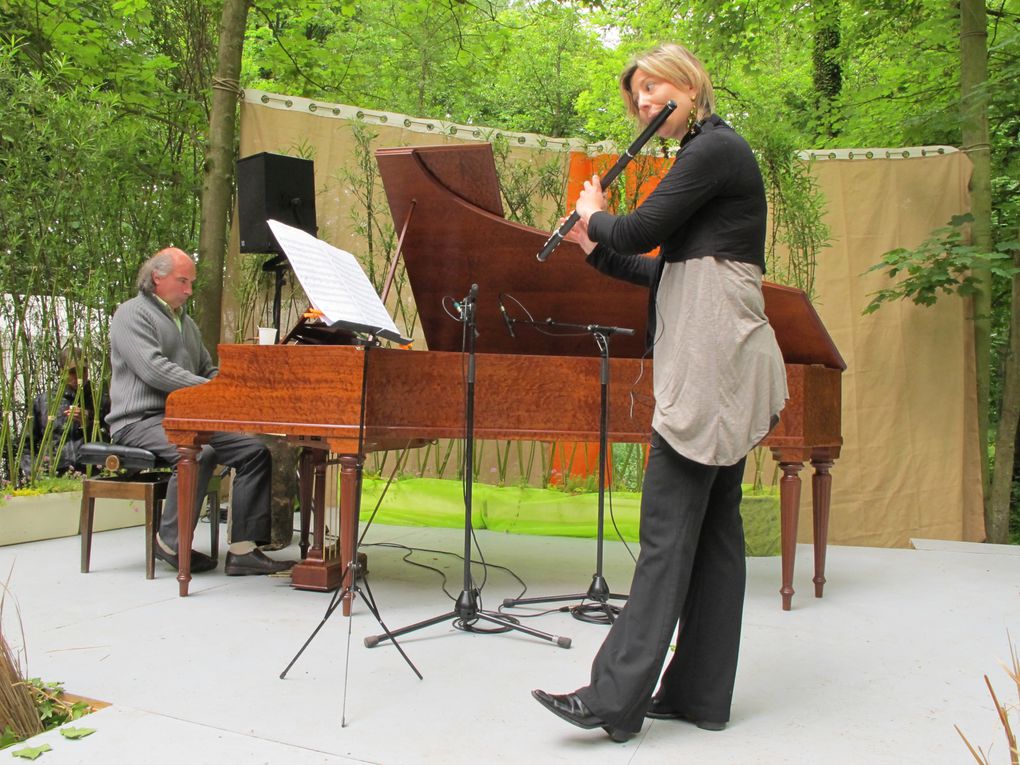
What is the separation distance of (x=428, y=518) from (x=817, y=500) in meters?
2.22

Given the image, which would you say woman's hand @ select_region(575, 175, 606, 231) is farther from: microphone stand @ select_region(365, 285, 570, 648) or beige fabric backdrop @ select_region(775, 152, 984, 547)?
beige fabric backdrop @ select_region(775, 152, 984, 547)

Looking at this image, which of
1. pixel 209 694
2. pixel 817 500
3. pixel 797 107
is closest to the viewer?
pixel 209 694

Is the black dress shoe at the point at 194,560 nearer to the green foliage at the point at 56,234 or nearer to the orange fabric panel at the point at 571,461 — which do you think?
the green foliage at the point at 56,234

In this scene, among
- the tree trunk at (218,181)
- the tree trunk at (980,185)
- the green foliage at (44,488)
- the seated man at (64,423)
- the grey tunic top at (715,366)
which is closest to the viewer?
the grey tunic top at (715,366)

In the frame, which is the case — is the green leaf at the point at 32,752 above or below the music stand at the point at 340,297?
below

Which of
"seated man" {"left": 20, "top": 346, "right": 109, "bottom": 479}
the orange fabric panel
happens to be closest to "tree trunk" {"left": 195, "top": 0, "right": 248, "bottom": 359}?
"seated man" {"left": 20, "top": 346, "right": 109, "bottom": 479}

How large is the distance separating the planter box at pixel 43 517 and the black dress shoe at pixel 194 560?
0.68m

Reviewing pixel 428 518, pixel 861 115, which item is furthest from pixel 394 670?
pixel 861 115

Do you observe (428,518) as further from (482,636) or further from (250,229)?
(482,636)

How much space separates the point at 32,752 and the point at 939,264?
468 centimetres

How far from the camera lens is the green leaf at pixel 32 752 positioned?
1.61 m

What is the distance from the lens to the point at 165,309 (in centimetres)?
355

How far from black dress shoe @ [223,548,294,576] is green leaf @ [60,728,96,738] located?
1633 mm

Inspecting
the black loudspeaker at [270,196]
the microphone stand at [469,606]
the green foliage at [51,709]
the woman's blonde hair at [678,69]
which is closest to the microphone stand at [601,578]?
the microphone stand at [469,606]
